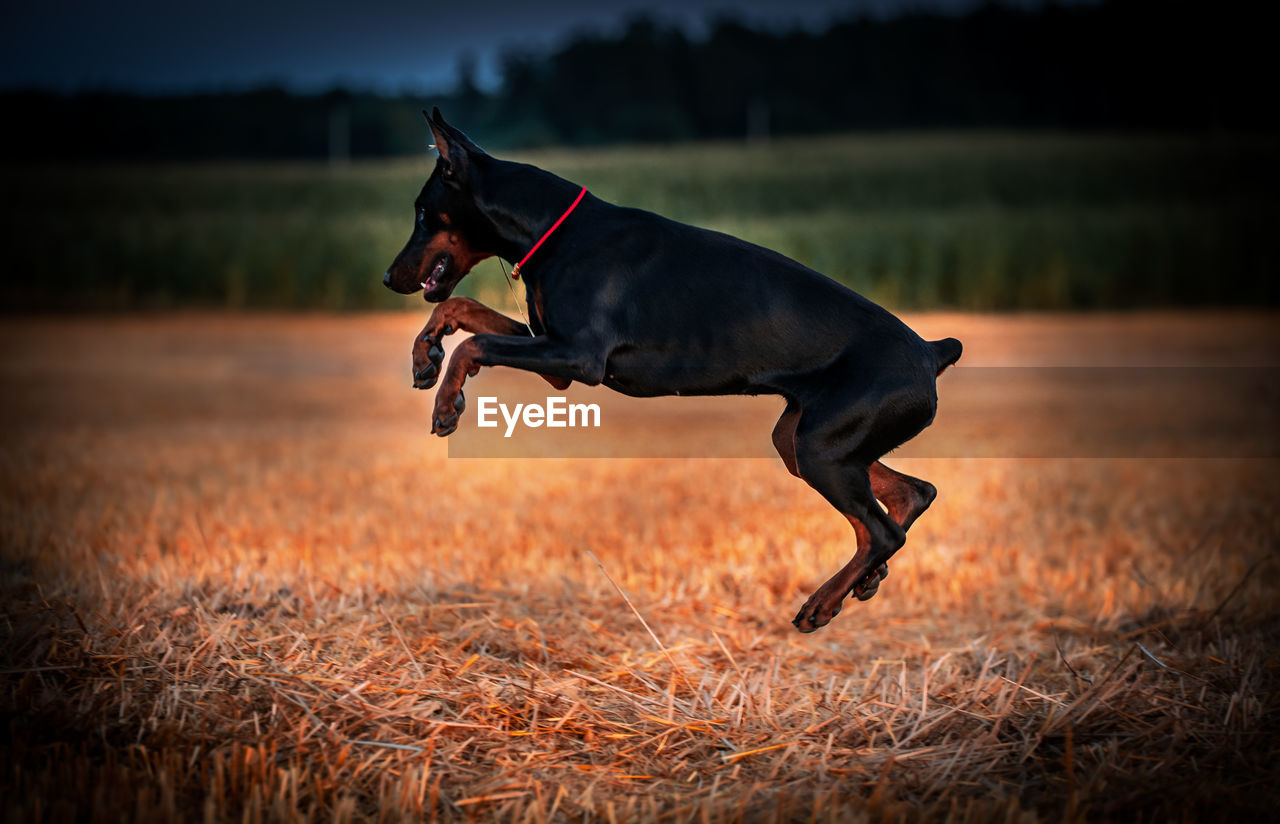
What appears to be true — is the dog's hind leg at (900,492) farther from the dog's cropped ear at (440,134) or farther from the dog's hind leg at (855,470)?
the dog's cropped ear at (440,134)

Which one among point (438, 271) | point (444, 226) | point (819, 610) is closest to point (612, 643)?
point (819, 610)

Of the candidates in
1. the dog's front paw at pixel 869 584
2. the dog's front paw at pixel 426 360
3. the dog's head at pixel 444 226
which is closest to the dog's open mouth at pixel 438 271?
the dog's head at pixel 444 226

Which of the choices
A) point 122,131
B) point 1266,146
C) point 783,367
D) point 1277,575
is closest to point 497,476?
point 1277,575

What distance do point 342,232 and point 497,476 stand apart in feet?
53.1

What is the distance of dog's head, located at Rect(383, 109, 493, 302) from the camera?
468 cm

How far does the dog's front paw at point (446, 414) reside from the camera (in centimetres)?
433

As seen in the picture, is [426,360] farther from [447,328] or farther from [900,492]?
[900,492]

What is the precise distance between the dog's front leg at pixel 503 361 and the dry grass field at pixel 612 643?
4.34 ft

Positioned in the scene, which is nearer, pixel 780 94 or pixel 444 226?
pixel 444 226

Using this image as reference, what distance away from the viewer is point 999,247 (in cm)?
2566

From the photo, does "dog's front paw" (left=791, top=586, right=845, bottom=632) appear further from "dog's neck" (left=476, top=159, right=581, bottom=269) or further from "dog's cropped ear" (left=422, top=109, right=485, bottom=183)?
"dog's cropped ear" (left=422, top=109, right=485, bottom=183)

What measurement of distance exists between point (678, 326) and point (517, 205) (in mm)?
754

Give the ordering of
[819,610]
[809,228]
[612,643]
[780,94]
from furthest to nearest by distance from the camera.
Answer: [780,94]
[809,228]
[612,643]
[819,610]

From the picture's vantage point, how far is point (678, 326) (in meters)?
4.55
